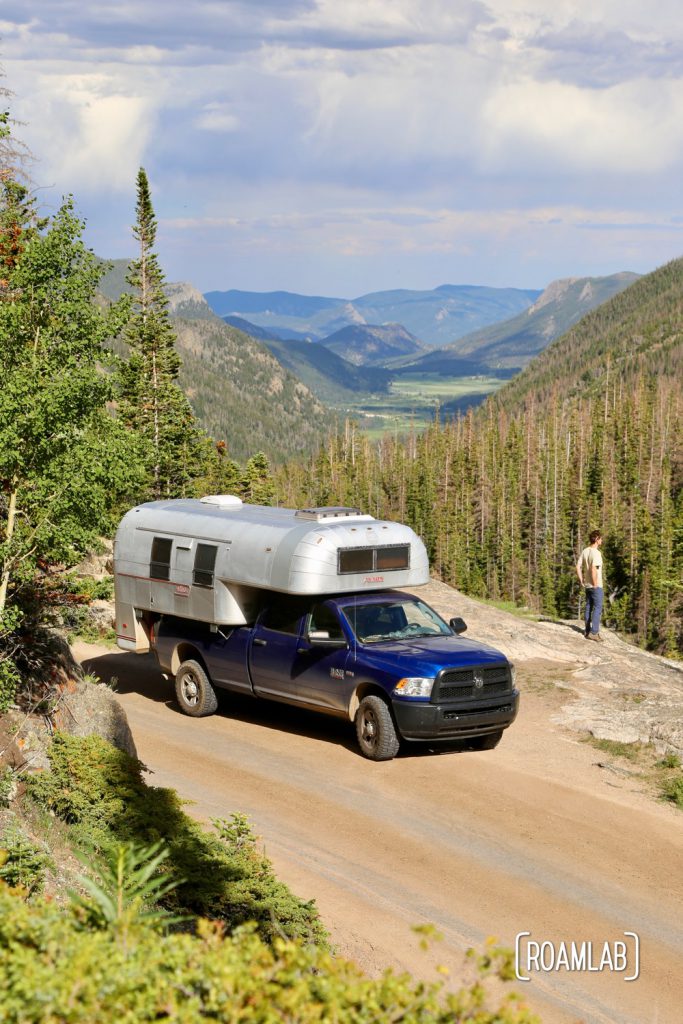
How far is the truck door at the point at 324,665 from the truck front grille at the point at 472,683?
131cm

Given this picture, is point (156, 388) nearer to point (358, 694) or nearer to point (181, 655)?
point (181, 655)

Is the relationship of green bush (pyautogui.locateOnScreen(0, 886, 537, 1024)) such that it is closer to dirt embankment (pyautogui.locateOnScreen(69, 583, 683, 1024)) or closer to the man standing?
dirt embankment (pyautogui.locateOnScreen(69, 583, 683, 1024))

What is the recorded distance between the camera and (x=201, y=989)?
13.8 feet

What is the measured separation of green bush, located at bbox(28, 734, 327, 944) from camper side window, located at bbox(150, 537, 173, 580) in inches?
200

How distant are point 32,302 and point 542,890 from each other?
8.56 metres

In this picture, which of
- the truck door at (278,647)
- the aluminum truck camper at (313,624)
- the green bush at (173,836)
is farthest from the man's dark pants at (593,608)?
the green bush at (173,836)

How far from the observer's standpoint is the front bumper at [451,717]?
13.2 metres

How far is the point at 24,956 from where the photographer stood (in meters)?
4.18

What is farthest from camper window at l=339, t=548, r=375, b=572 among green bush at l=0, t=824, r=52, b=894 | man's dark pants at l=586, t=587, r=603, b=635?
man's dark pants at l=586, t=587, r=603, b=635

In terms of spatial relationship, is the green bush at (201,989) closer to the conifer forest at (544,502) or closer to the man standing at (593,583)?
the man standing at (593,583)

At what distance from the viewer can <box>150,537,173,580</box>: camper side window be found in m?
16.5

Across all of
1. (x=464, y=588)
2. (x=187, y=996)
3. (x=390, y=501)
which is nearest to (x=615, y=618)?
(x=464, y=588)

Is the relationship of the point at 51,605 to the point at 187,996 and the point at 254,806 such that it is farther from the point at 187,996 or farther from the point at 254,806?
the point at 187,996

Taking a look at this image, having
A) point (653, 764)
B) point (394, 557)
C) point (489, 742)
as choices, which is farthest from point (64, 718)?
point (653, 764)
